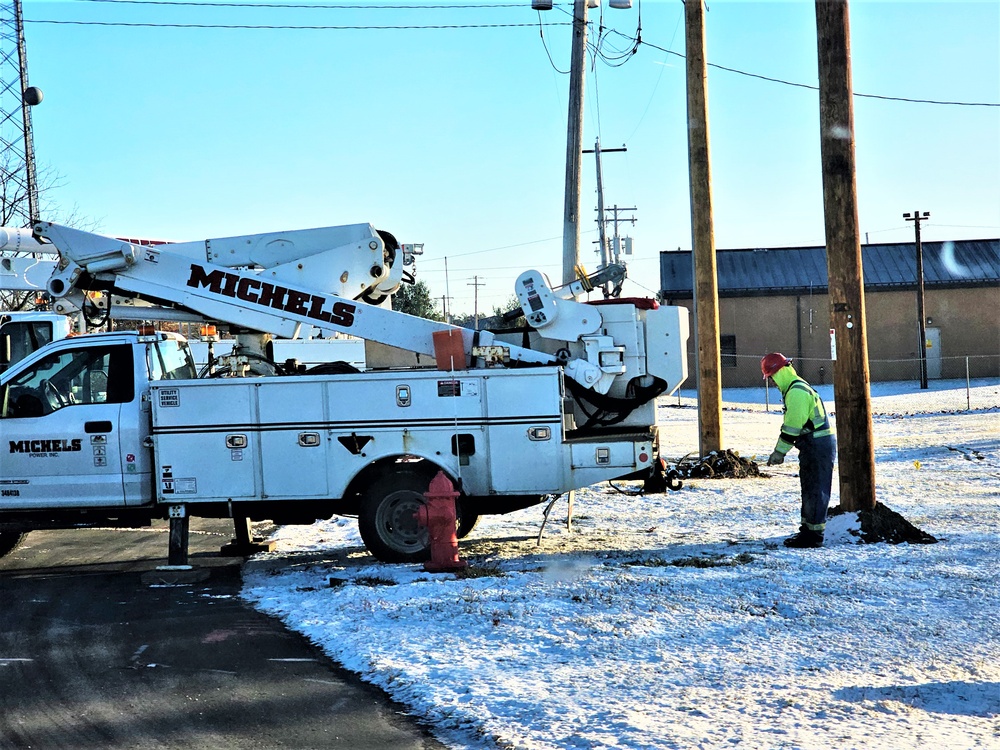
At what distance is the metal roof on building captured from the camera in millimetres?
51688

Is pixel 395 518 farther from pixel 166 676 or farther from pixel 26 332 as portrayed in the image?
pixel 26 332

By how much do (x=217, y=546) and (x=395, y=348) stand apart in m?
3.09

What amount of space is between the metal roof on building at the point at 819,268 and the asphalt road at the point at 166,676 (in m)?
44.1

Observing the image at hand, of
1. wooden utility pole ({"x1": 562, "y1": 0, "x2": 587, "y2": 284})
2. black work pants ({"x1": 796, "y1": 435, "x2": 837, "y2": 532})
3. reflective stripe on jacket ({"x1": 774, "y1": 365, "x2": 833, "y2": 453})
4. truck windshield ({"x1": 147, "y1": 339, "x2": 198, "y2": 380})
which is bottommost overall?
black work pants ({"x1": 796, "y1": 435, "x2": 837, "y2": 532})

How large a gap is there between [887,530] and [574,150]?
9181 millimetres

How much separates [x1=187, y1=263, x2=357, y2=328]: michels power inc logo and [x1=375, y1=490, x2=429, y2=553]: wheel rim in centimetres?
181

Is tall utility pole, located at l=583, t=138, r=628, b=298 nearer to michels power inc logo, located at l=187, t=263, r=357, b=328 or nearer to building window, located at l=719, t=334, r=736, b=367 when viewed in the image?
building window, located at l=719, t=334, r=736, b=367

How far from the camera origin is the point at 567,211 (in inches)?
691

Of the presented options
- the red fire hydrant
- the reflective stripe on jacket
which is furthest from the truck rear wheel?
the reflective stripe on jacket

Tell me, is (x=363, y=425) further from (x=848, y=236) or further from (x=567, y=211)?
(x=567, y=211)

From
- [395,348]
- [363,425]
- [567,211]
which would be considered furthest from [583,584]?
[567,211]

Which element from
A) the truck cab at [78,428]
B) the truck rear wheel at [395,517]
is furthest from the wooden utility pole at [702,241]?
the truck cab at [78,428]

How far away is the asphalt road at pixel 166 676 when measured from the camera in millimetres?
5688

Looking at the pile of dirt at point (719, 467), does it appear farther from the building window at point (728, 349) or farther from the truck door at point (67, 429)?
the building window at point (728, 349)
